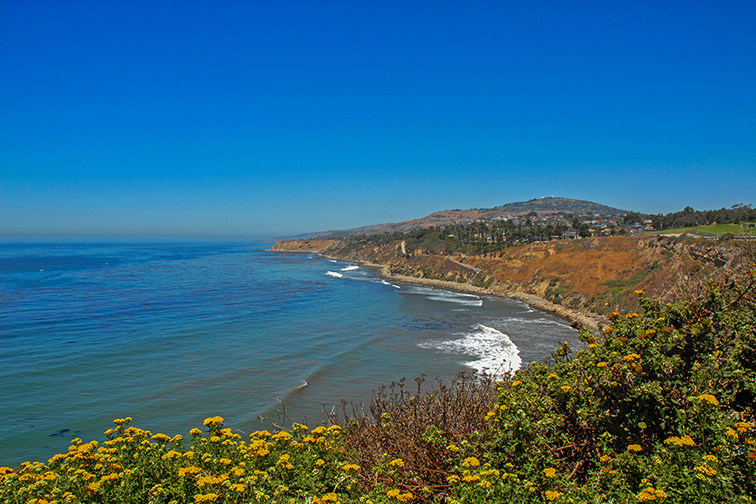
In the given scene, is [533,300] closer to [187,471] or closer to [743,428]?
[743,428]

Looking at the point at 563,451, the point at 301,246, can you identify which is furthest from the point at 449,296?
the point at 301,246

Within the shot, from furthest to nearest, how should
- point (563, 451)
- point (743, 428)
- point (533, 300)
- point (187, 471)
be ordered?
point (533, 300) → point (563, 451) → point (187, 471) → point (743, 428)

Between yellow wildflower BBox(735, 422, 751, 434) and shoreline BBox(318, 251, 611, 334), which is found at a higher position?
yellow wildflower BBox(735, 422, 751, 434)

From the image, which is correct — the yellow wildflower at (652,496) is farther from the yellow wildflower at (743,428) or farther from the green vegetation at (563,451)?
the yellow wildflower at (743,428)

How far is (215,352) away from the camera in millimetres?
22234

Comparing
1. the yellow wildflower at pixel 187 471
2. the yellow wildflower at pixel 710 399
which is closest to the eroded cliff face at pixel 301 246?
the yellow wildflower at pixel 187 471

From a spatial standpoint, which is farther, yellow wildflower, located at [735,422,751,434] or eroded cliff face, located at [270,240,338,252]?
eroded cliff face, located at [270,240,338,252]

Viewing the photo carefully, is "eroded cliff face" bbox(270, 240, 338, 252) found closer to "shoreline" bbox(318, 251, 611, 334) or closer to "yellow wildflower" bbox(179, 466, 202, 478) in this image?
"shoreline" bbox(318, 251, 611, 334)

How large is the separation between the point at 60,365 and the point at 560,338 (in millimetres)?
27258

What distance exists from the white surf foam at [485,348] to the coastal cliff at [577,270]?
5.60 m

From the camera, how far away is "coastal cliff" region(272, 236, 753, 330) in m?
33.4

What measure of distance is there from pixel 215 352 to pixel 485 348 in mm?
14759

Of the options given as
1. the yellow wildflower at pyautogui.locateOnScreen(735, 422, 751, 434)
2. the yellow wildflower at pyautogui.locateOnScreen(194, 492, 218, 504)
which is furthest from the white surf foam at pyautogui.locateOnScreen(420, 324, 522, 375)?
the yellow wildflower at pyautogui.locateOnScreen(194, 492, 218, 504)

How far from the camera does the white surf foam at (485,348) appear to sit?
2051 centimetres
